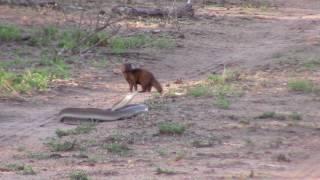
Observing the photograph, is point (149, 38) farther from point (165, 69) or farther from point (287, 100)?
point (287, 100)

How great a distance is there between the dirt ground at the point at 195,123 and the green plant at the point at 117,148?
9 cm

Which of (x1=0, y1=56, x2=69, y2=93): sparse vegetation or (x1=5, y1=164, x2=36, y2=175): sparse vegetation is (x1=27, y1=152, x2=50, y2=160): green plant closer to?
(x1=5, y1=164, x2=36, y2=175): sparse vegetation

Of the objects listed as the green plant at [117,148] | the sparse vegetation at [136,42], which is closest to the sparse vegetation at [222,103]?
the green plant at [117,148]

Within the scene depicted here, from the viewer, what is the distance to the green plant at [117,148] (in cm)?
789

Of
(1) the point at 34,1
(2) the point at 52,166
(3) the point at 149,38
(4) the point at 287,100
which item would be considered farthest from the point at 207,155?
(1) the point at 34,1

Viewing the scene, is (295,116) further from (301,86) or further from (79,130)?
(79,130)

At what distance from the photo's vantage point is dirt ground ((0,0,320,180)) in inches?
289

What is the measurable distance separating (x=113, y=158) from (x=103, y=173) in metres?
0.66

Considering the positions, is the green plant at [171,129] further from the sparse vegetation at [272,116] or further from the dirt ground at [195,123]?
the sparse vegetation at [272,116]

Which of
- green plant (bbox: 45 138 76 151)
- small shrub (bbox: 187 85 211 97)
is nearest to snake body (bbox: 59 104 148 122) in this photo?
green plant (bbox: 45 138 76 151)

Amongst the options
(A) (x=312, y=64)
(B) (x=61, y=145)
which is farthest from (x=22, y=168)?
(A) (x=312, y=64)

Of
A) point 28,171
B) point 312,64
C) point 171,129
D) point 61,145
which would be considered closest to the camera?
point 28,171

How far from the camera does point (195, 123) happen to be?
9.31m

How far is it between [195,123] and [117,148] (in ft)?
5.07
